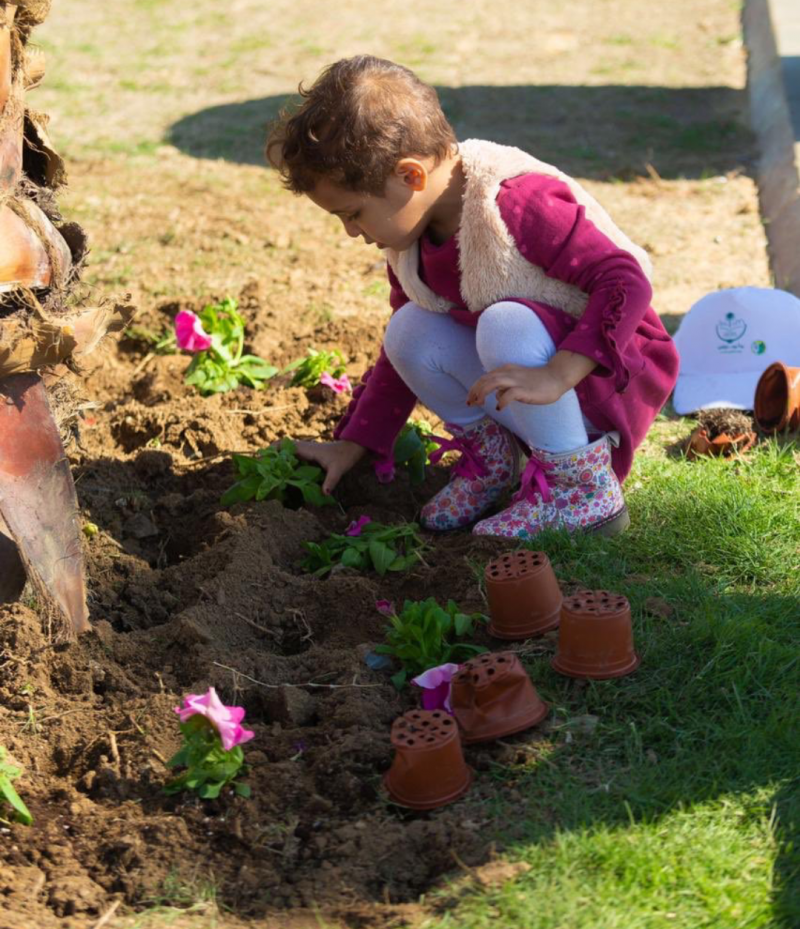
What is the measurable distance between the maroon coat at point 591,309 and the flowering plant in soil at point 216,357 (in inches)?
33.0

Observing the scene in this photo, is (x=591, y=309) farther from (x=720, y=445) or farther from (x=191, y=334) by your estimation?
(x=191, y=334)

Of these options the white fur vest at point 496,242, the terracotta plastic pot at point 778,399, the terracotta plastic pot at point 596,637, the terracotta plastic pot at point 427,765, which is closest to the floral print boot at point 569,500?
the white fur vest at point 496,242

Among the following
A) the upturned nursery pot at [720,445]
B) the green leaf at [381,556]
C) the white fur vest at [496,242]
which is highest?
the white fur vest at [496,242]

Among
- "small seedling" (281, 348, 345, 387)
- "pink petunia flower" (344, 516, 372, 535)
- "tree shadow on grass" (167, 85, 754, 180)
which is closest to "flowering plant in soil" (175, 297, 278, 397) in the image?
"small seedling" (281, 348, 345, 387)

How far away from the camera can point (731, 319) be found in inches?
159

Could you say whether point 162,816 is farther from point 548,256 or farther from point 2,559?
point 548,256

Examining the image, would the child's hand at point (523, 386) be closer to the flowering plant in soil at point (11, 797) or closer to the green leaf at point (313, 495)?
the green leaf at point (313, 495)

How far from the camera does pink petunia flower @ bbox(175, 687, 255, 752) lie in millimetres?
2195

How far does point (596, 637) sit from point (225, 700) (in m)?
0.79

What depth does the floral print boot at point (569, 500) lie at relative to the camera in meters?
3.12

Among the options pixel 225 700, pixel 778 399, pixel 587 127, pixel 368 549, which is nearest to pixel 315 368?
pixel 368 549

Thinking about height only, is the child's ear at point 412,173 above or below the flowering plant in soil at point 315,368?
above

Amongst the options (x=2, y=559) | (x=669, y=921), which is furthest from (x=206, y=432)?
(x=669, y=921)

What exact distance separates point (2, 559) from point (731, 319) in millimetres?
2547
